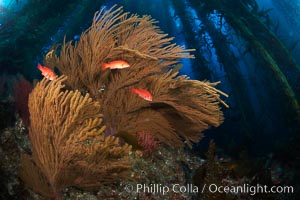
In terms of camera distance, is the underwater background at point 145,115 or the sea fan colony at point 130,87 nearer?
the underwater background at point 145,115

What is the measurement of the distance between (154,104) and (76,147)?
2033 millimetres

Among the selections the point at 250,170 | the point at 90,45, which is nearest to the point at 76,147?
the point at 90,45

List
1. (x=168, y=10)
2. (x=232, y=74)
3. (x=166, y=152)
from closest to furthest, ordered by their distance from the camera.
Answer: (x=166, y=152) → (x=232, y=74) → (x=168, y=10)

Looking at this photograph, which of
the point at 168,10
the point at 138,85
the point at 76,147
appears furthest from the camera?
the point at 168,10

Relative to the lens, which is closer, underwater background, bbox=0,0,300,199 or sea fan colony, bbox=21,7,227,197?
underwater background, bbox=0,0,300,199

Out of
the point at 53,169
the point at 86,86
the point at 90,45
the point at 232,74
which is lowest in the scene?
the point at 53,169

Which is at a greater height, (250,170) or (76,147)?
(76,147)

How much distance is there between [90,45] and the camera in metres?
4.14

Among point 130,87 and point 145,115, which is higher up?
point 130,87

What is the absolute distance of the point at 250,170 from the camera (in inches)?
208

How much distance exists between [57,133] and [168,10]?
15.4 metres

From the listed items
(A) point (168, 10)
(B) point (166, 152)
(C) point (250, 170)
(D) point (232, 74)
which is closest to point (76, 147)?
(B) point (166, 152)

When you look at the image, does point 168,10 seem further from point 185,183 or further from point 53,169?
point 53,169

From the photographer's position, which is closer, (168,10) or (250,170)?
(250,170)
